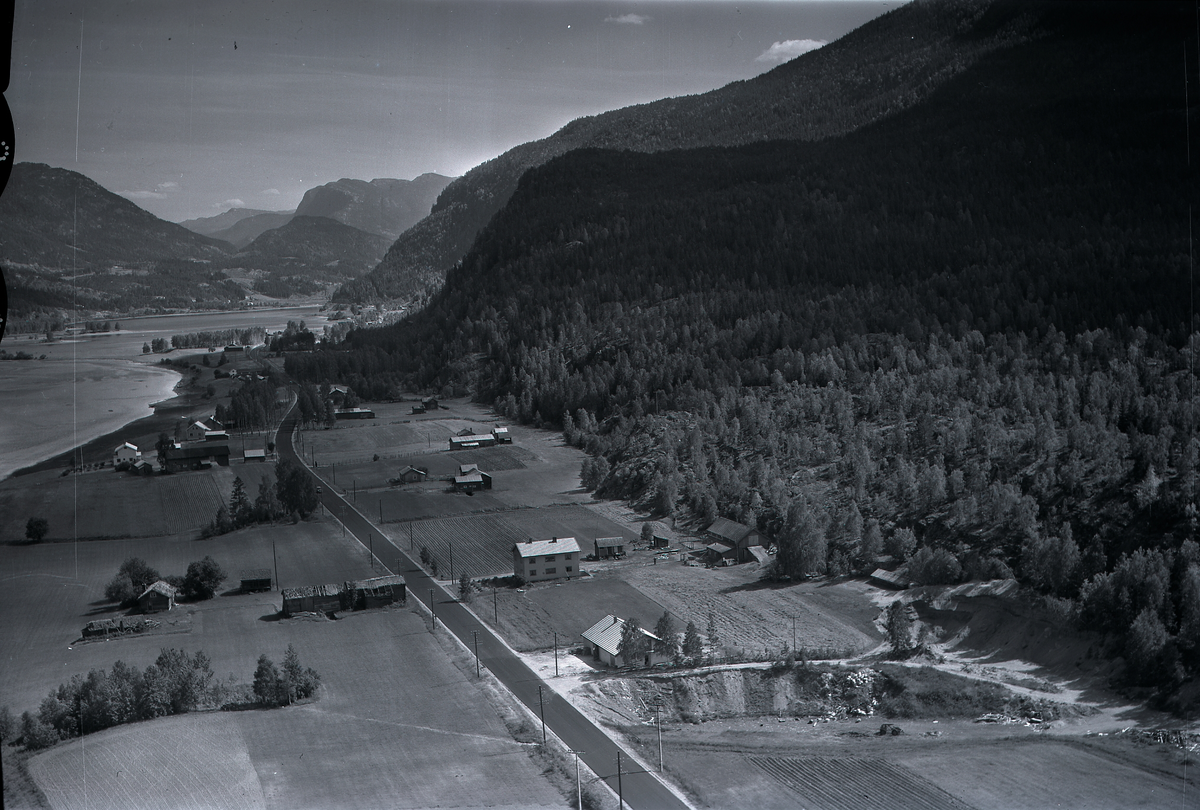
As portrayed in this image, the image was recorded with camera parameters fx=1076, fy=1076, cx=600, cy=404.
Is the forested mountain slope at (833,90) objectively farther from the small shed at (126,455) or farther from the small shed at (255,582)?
the small shed at (255,582)

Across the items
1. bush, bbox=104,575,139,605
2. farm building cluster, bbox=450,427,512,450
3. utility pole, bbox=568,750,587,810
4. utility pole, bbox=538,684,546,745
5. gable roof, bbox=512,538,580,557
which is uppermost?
farm building cluster, bbox=450,427,512,450

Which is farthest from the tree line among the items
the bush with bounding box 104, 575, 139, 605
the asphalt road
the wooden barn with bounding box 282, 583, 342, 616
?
the bush with bounding box 104, 575, 139, 605

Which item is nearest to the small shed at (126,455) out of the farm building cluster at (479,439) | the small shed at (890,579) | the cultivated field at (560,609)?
the farm building cluster at (479,439)

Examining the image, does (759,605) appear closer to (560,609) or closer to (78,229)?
(560,609)

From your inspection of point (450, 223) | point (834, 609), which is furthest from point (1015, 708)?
point (450, 223)

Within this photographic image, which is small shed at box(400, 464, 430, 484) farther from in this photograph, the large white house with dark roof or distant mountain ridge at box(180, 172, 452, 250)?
distant mountain ridge at box(180, 172, 452, 250)

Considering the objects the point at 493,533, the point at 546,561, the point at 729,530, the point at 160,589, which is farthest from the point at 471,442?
the point at 160,589
